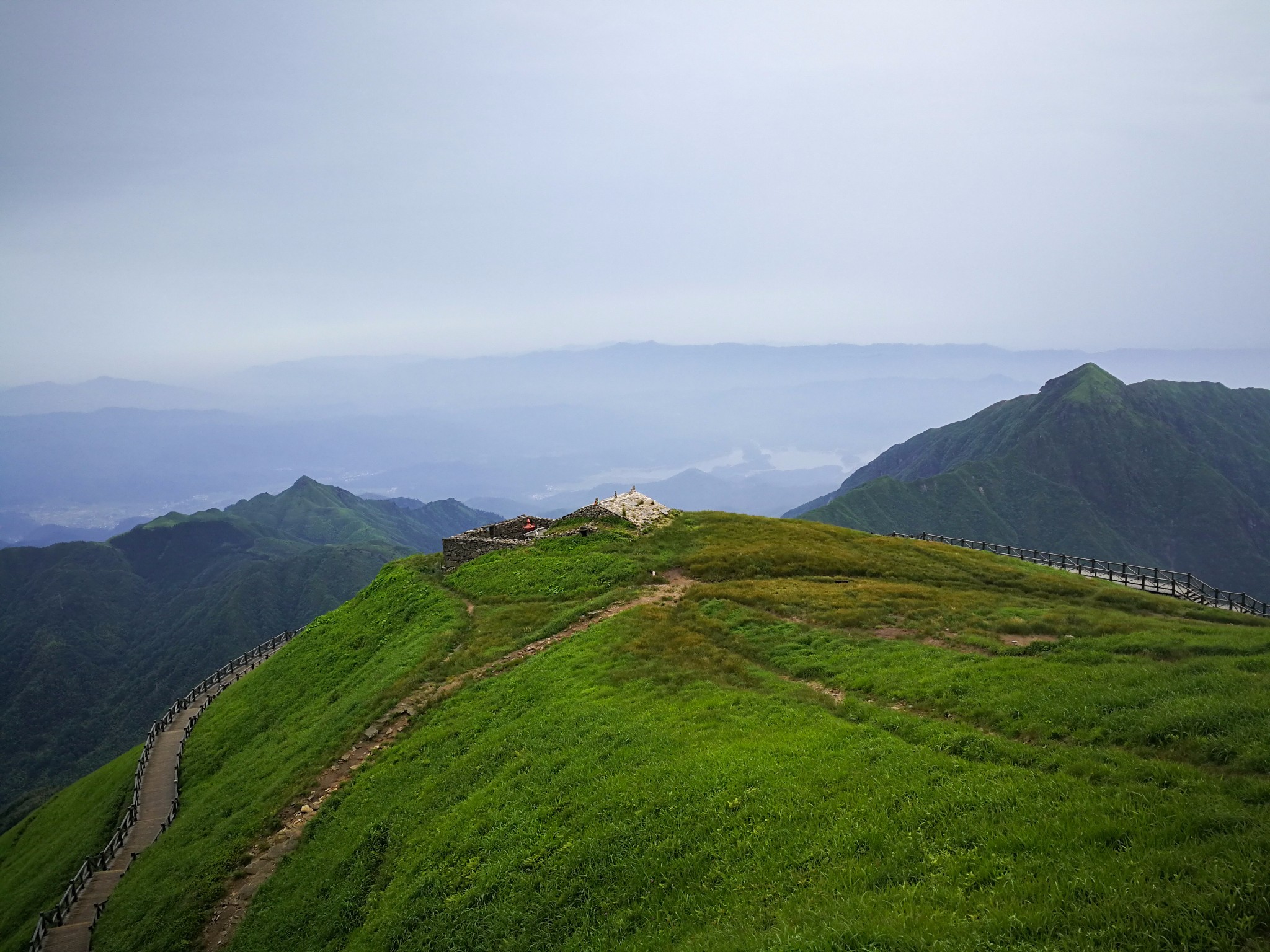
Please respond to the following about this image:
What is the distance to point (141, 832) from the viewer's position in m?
35.7

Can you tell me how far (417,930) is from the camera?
56.1ft

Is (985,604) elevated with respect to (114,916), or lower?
elevated

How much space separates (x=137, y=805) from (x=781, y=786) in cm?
4063

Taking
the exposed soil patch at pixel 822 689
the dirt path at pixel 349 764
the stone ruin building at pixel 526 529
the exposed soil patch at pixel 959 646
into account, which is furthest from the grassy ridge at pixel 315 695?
the exposed soil patch at pixel 959 646

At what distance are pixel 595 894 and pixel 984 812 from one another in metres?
8.49

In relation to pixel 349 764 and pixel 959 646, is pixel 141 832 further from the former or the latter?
pixel 959 646

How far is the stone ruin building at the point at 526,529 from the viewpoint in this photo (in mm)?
51781

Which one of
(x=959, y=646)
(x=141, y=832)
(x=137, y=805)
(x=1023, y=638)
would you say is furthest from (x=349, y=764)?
(x=1023, y=638)

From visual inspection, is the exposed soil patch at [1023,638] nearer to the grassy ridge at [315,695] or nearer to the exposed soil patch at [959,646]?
the exposed soil patch at [959,646]

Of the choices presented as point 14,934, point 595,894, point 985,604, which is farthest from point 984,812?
point 14,934

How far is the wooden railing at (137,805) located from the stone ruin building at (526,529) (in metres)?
21.7

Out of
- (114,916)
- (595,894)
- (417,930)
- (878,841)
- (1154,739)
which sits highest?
(1154,739)

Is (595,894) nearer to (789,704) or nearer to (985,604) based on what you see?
(789,704)

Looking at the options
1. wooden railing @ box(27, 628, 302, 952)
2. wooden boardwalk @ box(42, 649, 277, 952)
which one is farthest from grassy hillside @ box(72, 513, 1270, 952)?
wooden railing @ box(27, 628, 302, 952)
